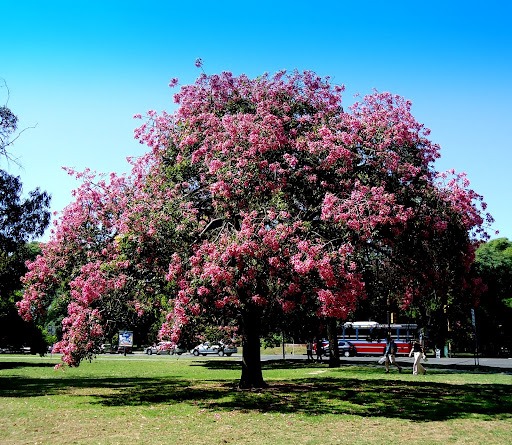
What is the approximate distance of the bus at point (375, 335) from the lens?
161 feet

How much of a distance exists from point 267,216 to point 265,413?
16.9 ft

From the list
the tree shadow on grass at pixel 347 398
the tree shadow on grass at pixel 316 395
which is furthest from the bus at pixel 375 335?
the tree shadow on grass at pixel 347 398

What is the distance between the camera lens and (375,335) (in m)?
50.3

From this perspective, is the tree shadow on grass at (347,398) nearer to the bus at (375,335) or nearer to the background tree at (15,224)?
the background tree at (15,224)

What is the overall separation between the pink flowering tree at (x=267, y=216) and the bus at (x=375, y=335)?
3152 centimetres

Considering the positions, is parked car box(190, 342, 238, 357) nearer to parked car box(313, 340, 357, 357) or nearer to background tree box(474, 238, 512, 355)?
parked car box(313, 340, 357, 357)

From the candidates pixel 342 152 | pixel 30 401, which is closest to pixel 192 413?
pixel 30 401

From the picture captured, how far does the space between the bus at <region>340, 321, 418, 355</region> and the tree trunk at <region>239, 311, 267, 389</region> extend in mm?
32269

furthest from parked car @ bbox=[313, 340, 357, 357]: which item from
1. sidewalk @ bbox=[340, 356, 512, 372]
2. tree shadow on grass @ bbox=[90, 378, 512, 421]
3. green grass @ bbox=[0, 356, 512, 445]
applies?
tree shadow on grass @ bbox=[90, 378, 512, 421]

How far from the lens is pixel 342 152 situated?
1546 centimetres

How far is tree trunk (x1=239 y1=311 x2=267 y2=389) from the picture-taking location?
18328 millimetres

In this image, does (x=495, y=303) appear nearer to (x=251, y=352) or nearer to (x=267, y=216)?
(x=251, y=352)

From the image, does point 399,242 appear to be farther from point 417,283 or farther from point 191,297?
point 191,297

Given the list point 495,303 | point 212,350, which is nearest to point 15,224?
point 212,350
